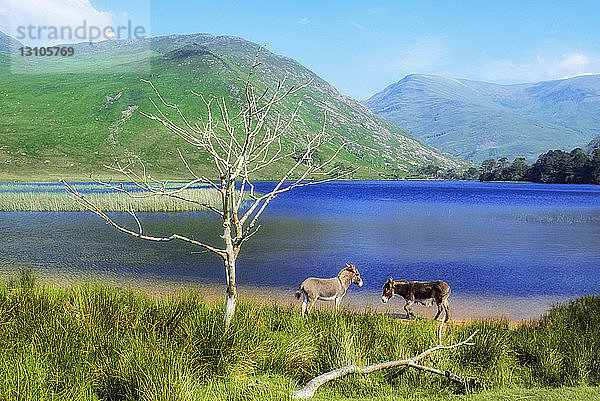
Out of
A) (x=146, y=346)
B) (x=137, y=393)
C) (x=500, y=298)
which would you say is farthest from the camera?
(x=500, y=298)

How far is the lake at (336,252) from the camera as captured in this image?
62.1 feet

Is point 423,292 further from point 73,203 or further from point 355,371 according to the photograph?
point 73,203

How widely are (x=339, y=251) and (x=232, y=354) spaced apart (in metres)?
19.9

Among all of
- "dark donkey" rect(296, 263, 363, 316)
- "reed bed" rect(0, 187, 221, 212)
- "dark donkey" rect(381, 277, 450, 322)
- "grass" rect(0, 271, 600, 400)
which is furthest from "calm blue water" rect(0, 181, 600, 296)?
"grass" rect(0, 271, 600, 400)

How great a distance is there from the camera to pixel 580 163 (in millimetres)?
142875

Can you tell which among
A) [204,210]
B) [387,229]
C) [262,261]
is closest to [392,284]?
[262,261]

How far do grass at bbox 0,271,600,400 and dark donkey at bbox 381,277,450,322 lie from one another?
2432 mm

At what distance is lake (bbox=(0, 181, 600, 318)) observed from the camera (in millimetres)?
18938

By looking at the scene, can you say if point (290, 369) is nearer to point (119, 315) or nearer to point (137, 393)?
point (137, 393)

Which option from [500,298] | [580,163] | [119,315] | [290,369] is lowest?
[500,298]

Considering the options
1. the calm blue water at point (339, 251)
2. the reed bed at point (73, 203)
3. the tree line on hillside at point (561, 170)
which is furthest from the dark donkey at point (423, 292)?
the tree line on hillside at point (561, 170)

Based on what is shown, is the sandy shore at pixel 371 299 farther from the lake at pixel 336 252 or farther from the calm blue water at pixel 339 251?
the calm blue water at pixel 339 251

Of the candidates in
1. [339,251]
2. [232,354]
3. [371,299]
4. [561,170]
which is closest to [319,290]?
[232,354]

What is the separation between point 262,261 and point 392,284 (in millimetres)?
11366
